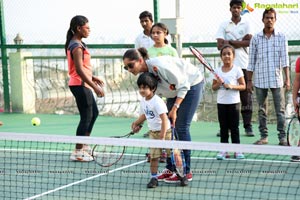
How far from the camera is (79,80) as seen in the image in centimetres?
947

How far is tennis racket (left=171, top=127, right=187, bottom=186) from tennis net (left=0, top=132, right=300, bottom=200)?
4.2 inches

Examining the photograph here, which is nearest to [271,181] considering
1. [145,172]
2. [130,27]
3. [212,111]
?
[145,172]

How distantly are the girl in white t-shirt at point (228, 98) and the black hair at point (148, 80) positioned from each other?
5.97ft

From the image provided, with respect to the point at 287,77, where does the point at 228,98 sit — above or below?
below

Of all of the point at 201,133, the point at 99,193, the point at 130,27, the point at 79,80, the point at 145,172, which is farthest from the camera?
the point at 130,27

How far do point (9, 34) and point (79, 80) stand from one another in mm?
5634

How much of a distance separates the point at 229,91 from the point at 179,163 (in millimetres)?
1703

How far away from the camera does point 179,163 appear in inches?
314

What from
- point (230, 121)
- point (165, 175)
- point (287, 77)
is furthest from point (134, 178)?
point (287, 77)

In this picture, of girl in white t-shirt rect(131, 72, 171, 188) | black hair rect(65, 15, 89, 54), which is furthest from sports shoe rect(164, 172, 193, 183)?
black hair rect(65, 15, 89, 54)

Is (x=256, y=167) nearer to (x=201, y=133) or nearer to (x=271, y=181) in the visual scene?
(x=271, y=181)

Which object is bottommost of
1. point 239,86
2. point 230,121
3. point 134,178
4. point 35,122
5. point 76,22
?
point 134,178

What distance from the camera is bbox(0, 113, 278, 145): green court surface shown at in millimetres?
11289

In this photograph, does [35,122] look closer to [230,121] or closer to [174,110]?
Result: [230,121]
